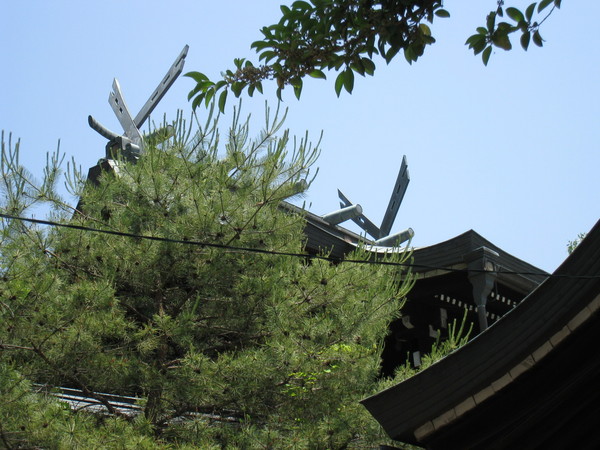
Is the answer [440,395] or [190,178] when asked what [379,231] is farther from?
[440,395]

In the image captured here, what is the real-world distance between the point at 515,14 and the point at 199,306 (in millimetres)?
Answer: 5097

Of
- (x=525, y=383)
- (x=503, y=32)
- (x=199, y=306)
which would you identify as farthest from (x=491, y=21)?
(x=199, y=306)

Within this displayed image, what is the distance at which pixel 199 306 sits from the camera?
7875 millimetres

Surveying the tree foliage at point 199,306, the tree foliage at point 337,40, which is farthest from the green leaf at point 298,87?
the tree foliage at point 199,306

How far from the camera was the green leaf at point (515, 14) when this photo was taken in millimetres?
3541

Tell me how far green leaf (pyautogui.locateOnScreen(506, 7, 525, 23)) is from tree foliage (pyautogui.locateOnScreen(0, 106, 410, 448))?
4.09 meters

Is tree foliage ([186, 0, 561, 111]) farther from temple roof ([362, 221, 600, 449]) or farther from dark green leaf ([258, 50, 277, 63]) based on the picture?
temple roof ([362, 221, 600, 449])

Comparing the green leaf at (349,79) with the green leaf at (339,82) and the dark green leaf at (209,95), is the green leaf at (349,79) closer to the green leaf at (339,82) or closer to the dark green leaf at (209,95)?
the green leaf at (339,82)

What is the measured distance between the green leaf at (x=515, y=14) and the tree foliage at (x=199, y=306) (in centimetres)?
409

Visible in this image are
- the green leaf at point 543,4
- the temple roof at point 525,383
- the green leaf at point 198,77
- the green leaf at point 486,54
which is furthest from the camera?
the temple roof at point 525,383

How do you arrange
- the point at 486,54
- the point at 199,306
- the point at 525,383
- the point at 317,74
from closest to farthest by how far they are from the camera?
the point at 486,54 → the point at 317,74 → the point at 525,383 → the point at 199,306

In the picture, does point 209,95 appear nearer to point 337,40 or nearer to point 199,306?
point 337,40

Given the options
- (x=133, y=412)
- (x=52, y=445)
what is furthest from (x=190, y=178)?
(x=52, y=445)

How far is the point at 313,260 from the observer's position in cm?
769
